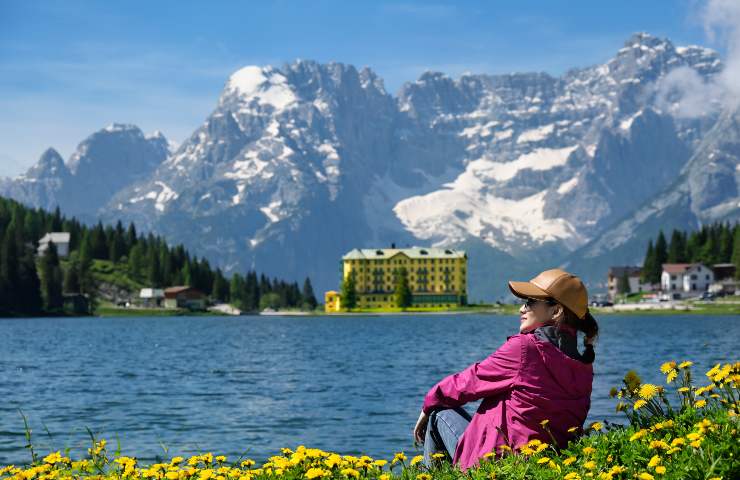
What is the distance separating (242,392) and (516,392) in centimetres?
3923

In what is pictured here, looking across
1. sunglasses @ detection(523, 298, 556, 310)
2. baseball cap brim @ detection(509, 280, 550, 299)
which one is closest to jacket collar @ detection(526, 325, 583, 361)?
sunglasses @ detection(523, 298, 556, 310)

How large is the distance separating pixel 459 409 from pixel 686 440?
123 inches

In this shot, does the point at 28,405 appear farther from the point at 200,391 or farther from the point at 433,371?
the point at 433,371

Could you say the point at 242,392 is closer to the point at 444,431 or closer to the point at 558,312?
the point at 444,431

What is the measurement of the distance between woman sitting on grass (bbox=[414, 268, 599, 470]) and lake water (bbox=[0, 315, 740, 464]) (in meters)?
4.66

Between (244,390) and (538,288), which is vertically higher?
(538,288)

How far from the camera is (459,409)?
13469mm

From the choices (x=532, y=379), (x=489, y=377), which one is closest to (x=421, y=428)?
(x=489, y=377)

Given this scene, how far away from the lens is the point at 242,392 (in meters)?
50.6

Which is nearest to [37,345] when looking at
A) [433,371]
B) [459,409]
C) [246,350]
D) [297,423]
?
[246,350]

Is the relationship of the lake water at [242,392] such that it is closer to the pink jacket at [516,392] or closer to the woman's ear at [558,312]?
the pink jacket at [516,392]

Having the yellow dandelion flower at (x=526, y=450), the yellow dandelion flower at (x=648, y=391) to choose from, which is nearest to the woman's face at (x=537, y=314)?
the yellow dandelion flower at (x=648, y=391)

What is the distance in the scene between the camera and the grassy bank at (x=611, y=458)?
10430 mm

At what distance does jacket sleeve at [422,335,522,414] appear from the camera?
12.5 meters
